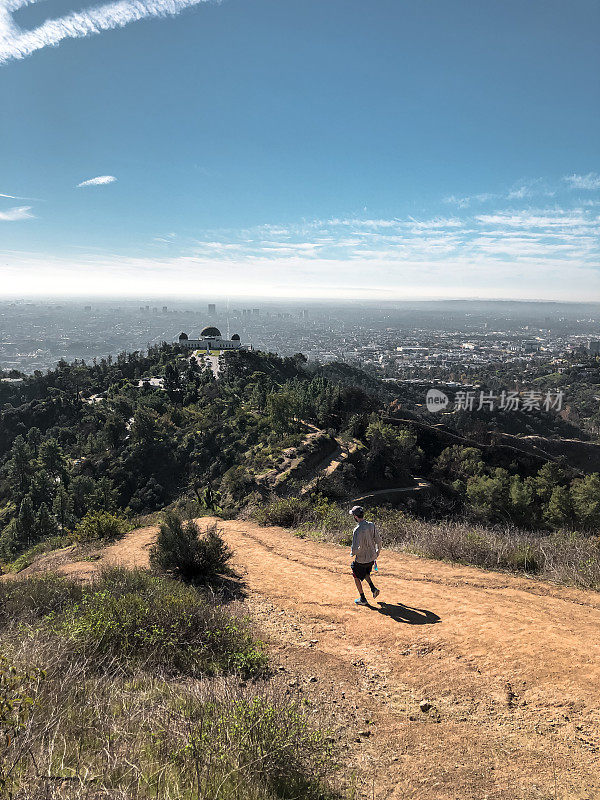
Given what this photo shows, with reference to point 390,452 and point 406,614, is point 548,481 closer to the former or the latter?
point 390,452

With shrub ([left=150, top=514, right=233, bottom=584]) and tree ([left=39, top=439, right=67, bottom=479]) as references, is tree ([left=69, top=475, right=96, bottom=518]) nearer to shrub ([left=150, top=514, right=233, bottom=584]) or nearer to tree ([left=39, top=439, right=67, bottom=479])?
tree ([left=39, top=439, right=67, bottom=479])

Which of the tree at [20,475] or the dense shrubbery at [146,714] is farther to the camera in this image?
the tree at [20,475]

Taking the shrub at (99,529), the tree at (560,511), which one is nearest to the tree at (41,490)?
the shrub at (99,529)

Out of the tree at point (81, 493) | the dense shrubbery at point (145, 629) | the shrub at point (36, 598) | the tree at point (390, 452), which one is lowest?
the tree at point (81, 493)

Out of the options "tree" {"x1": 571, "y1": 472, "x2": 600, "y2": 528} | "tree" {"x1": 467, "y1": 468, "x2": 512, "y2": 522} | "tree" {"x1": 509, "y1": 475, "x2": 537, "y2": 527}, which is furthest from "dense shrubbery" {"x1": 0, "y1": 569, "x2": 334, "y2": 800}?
"tree" {"x1": 571, "y1": 472, "x2": 600, "y2": 528}

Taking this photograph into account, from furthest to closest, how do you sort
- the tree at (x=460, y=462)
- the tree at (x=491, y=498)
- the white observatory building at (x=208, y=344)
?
the white observatory building at (x=208, y=344) → the tree at (x=460, y=462) → the tree at (x=491, y=498)

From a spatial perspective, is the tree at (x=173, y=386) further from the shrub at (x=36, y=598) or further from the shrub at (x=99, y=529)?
the shrub at (x=36, y=598)
